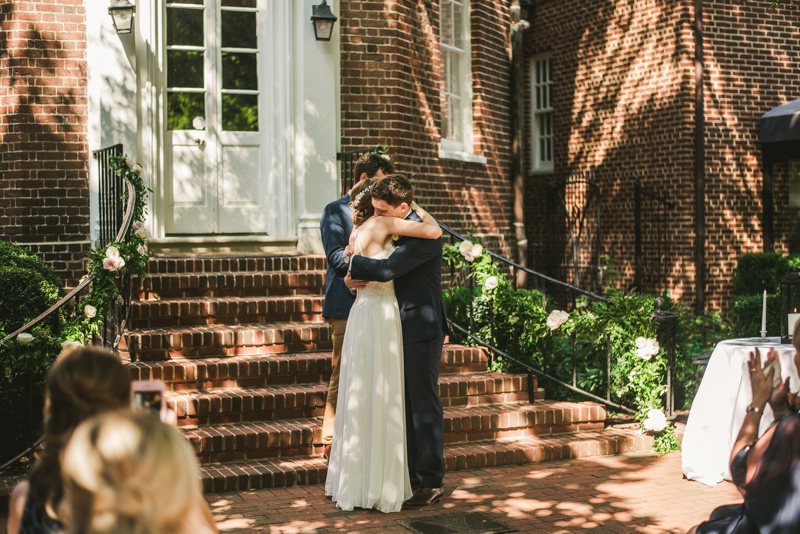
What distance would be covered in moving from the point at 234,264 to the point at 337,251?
2.72 m

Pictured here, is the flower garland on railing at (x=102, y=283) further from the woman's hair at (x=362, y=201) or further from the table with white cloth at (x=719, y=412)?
the table with white cloth at (x=719, y=412)

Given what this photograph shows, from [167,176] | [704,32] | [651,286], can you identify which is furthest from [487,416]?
[704,32]

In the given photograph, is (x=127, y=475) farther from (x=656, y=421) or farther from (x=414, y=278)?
(x=656, y=421)

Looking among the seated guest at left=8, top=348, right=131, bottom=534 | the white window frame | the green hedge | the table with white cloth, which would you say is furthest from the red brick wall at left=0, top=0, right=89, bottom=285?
the seated guest at left=8, top=348, right=131, bottom=534

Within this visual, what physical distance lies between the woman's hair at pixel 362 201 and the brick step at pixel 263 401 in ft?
5.56

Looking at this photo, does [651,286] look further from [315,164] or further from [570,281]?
[315,164]

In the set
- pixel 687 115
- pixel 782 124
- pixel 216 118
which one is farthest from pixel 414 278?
pixel 782 124

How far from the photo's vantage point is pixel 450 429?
6492 millimetres

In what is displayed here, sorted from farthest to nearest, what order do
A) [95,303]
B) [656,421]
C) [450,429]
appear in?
[656,421]
[450,429]
[95,303]

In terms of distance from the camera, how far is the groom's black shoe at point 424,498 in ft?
16.8

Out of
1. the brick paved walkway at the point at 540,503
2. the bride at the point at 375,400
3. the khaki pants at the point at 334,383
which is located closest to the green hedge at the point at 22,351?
the brick paved walkway at the point at 540,503

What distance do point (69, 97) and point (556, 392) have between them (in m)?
5.42

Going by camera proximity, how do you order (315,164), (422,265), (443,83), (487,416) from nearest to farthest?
(422,265) < (487,416) < (315,164) < (443,83)

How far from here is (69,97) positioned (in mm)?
8227
